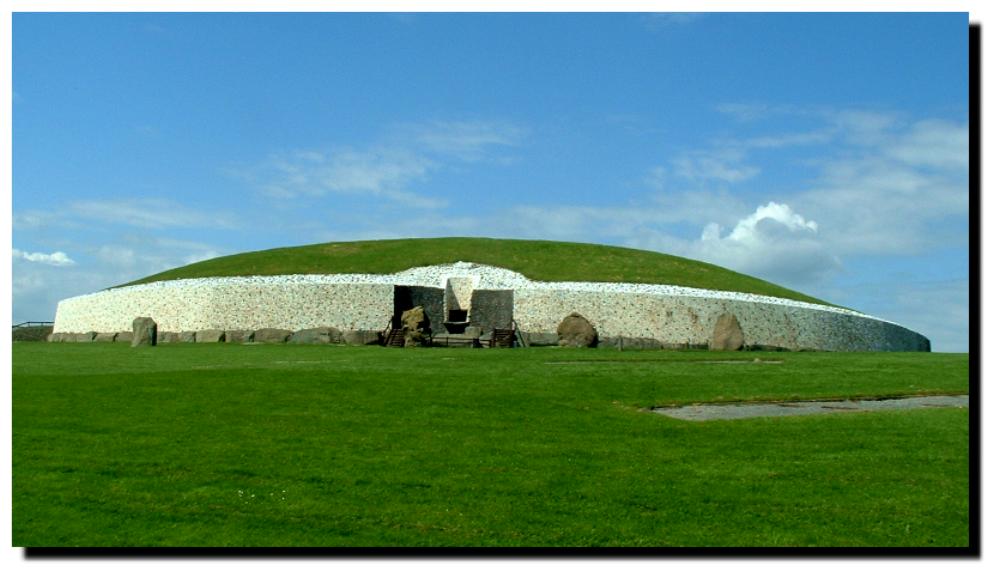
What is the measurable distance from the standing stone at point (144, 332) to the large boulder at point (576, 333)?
47.3 feet

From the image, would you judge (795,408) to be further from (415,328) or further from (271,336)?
(271,336)

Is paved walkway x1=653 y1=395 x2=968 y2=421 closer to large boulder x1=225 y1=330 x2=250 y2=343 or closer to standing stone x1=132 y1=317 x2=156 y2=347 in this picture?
standing stone x1=132 y1=317 x2=156 y2=347

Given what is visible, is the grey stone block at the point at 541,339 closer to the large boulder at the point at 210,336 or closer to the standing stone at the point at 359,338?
the standing stone at the point at 359,338

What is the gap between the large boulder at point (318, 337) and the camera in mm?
35312

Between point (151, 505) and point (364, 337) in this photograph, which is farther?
point (364, 337)

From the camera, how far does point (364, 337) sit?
3550 cm

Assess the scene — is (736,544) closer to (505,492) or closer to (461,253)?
(505,492)

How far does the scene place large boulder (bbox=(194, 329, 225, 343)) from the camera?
3691 centimetres

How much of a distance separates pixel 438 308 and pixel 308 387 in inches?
1016

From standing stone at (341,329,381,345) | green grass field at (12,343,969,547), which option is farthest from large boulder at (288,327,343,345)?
green grass field at (12,343,969,547)

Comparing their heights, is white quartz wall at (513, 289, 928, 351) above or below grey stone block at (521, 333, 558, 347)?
above

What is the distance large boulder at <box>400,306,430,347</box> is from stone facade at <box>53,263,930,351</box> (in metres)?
1.75

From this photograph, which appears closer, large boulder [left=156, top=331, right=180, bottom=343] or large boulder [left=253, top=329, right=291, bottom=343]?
large boulder [left=253, top=329, right=291, bottom=343]

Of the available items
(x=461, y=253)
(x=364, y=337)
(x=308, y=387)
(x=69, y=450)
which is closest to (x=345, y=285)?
(x=364, y=337)
